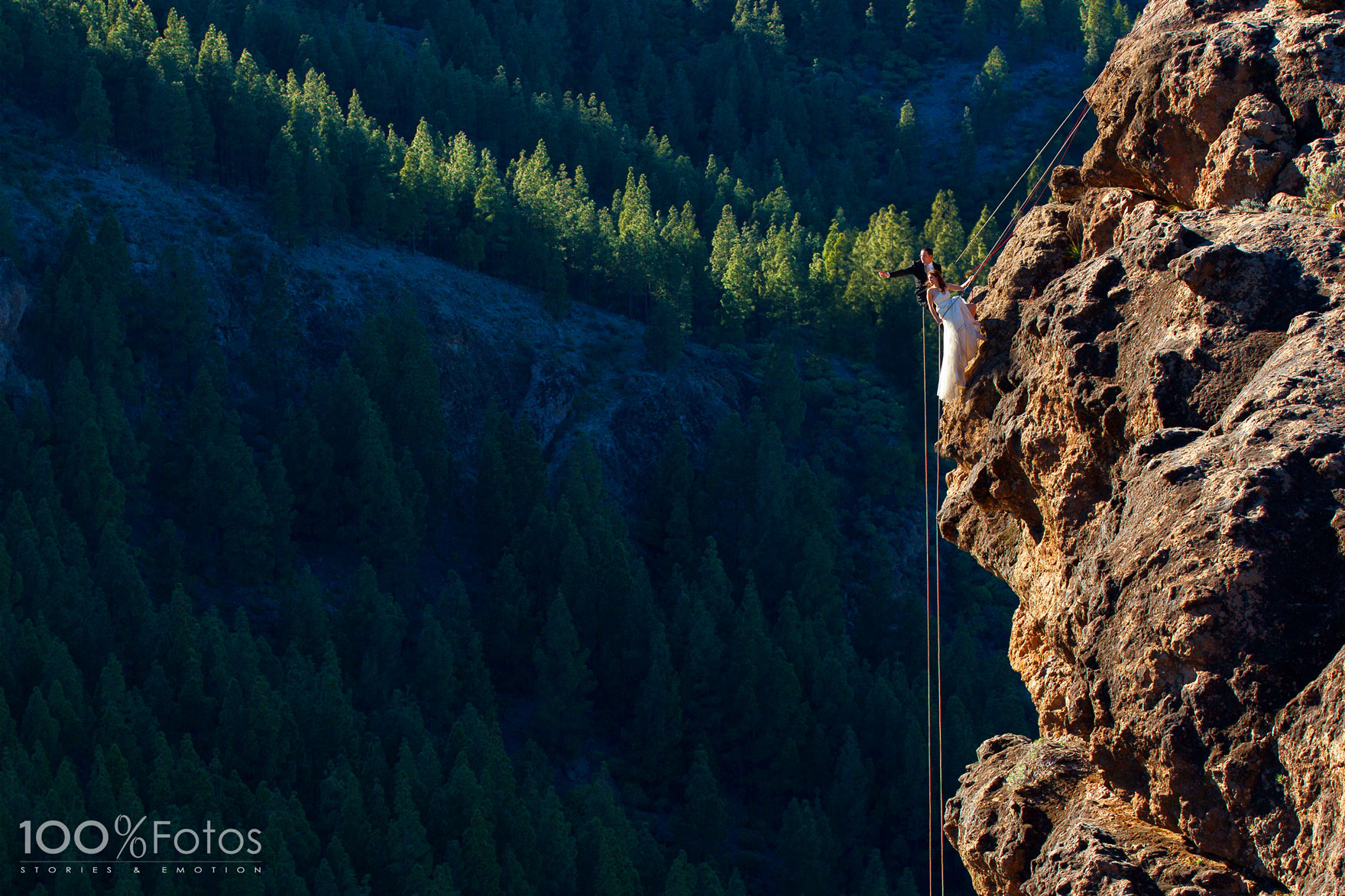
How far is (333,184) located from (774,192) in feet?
179

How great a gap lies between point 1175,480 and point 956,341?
19.3 ft

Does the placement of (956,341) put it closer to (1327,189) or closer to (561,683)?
(1327,189)

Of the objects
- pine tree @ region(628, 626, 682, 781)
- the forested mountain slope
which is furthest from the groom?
pine tree @ region(628, 626, 682, 781)

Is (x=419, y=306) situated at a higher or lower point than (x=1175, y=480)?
lower

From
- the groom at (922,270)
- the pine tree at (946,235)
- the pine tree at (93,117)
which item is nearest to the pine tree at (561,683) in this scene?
the pine tree at (946,235)

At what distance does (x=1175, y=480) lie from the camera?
15.3 meters

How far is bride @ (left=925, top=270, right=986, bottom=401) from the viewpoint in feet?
67.9

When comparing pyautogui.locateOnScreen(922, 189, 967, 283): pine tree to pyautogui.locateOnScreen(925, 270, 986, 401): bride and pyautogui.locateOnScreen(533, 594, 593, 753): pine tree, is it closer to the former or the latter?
pyautogui.locateOnScreen(533, 594, 593, 753): pine tree

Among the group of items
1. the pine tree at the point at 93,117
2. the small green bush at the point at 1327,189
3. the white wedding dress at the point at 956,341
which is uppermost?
the small green bush at the point at 1327,189

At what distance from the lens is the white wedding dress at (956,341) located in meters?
20.7

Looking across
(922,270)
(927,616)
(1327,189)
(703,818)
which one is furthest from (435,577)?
(1327,189)

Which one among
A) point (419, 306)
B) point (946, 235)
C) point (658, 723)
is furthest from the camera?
point (946, 235)

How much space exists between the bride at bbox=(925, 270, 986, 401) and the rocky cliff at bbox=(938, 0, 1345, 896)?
22 cm

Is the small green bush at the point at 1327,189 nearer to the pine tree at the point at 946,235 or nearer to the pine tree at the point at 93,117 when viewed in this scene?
the pine tree at the point at 946,235
